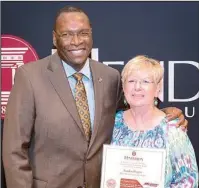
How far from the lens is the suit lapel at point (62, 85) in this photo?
6.27 feet

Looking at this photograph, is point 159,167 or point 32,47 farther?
point 32,47

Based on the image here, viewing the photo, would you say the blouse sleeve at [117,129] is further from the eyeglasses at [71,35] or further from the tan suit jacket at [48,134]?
the eyeglasses at [71,35]

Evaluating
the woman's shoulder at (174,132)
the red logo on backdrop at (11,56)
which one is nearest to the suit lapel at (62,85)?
the woman's shoulder at (174,132)

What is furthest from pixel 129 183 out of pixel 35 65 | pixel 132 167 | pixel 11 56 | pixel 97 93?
pixel 11 56

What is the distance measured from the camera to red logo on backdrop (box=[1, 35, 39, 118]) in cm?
372

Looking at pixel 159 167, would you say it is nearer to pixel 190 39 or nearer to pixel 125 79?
pixel 125 79

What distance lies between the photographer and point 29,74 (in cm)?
189

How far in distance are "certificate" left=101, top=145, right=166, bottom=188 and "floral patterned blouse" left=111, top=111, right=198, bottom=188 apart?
0.06 meters

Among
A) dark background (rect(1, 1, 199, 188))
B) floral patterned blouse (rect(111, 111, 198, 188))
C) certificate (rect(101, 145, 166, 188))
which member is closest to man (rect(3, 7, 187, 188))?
certificate (rect(101, 145, 166, 188))

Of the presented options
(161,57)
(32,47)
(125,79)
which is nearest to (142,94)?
(125,79)

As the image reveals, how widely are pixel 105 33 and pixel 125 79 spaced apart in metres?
1.78

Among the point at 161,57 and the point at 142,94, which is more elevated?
the point at 161,57

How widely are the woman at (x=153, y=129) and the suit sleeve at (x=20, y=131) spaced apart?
47cm

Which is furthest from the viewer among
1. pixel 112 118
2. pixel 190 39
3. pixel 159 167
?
pixel 190 39
